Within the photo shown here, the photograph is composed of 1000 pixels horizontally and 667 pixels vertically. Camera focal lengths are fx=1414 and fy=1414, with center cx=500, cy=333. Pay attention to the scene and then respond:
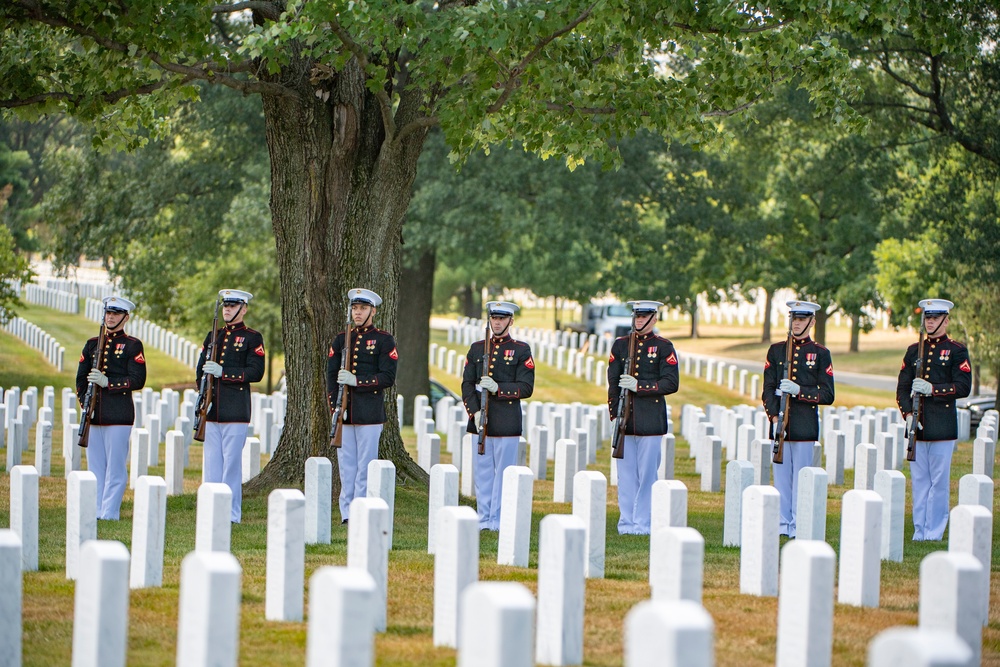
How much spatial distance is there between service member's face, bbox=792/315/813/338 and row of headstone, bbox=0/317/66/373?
21.1m

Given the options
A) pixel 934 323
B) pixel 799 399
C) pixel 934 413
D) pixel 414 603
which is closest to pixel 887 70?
pixel 934 323

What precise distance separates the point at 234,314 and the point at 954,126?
1260cm

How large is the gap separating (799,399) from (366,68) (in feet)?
13.6

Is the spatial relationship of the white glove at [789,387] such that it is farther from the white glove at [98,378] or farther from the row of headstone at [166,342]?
the row of headstone at [166,342]

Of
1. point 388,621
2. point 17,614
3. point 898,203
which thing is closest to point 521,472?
point 388,621

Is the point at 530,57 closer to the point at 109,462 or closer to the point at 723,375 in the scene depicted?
the point at 109,462

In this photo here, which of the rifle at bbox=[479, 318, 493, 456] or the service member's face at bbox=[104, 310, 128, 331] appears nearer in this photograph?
the rifle at bbox=[479, 318, 493, 456]

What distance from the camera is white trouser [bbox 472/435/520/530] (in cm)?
1091

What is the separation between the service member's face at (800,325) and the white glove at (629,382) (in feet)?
4.22

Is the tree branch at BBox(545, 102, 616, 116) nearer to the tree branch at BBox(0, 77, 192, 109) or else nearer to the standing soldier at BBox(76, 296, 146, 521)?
the tree branch at BBox(0, 77, 192, 109)

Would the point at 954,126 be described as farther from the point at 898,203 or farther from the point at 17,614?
the point at 17,614

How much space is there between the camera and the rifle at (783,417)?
10805mm

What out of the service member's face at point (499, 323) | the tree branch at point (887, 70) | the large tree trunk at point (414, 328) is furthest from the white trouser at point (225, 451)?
the large tree trunk at point (414, 328)

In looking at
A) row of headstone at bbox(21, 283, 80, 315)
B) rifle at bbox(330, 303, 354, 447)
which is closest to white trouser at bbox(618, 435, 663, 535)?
rifle at bbox(330, 303, 354, 447)
